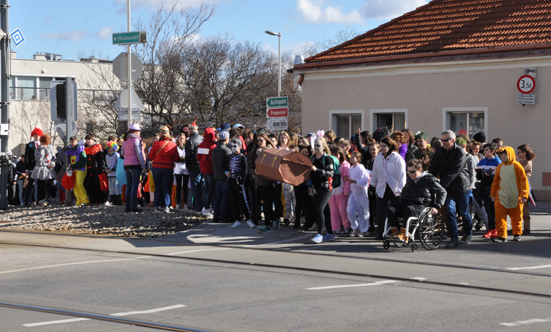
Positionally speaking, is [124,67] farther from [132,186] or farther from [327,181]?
[327,181]

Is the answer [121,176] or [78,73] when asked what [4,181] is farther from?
[78,73]

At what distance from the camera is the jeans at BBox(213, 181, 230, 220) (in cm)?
1370

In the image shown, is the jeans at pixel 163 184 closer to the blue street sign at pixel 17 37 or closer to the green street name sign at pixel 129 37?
the green street name sign at pixel 129 37

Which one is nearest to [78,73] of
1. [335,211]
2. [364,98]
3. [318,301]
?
[364,98]

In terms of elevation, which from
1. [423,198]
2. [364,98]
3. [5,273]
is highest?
[364,98]

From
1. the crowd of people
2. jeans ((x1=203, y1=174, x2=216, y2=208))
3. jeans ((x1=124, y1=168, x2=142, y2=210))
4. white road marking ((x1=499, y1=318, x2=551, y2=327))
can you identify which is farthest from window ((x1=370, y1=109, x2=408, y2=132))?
white road marking ((x1=499, y1=318, x2=551, y2=327))

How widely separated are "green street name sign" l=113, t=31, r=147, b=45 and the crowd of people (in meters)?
2.17

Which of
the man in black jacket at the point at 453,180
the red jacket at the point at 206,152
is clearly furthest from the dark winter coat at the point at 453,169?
the red jacket at the point at 206,152

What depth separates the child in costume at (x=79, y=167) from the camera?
17000mm

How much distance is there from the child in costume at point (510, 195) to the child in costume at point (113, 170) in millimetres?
9083

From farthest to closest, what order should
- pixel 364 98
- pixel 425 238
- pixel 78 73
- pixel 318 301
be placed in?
pixel 78 73
pixel 364 98
pixel 425 238
pixel 318 301

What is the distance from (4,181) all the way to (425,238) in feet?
37.4

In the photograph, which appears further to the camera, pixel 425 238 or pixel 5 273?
pixel 425 238

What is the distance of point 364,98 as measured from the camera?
22172 mm
